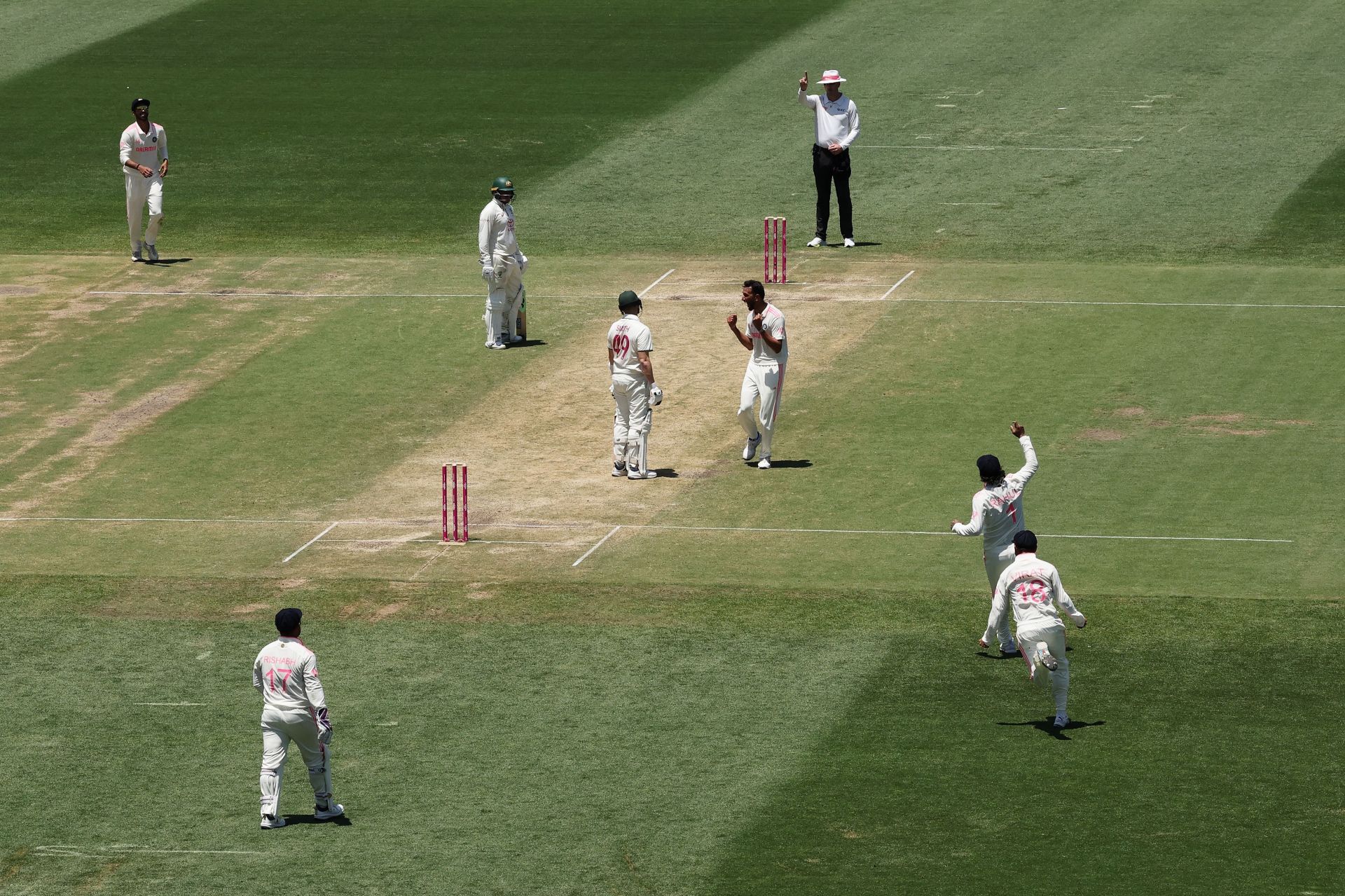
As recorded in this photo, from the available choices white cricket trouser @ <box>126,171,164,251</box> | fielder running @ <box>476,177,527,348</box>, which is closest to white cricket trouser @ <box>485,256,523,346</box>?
fielder running @ <box>476,177,527,348</box>

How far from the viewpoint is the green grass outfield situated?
17562mm

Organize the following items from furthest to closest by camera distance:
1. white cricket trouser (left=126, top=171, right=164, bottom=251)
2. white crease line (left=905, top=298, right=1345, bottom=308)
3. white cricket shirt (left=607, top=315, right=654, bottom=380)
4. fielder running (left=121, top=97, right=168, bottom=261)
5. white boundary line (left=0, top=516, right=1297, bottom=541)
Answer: white cricket trouser (left=126, top=171, right=164, bottom=251) < fielder running (left=121, top=97, right=168, bottom=261) < white crease line (left=905, top=298, right=1345, bottom=308) < white cricket shirt (left=607, top=315, right=654, bottom=380) < white boundary line (left=0, top=516, right=1297, bottom=541)

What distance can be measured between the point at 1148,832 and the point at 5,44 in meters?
39.6

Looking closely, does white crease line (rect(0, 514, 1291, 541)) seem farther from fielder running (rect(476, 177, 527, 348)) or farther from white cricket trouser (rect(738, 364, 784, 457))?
fielder running (rect(476, 177, 527, 348))

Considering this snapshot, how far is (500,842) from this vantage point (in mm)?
17000

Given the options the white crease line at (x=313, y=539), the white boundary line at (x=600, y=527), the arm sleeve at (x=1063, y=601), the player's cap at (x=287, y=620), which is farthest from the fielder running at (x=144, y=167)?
the arm sleeve at (x=1063, y=601)

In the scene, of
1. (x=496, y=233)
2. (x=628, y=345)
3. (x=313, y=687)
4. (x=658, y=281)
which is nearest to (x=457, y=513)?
(x=628, y=345)

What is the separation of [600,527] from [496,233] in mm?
6905

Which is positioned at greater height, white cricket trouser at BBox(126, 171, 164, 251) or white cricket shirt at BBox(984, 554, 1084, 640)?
white cricket trouser at BBox(126, 171, 164, 251)

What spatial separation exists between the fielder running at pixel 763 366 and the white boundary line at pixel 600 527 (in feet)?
7.36

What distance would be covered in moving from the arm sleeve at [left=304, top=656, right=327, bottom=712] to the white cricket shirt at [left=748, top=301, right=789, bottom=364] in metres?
10.5

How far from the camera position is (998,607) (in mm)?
20047

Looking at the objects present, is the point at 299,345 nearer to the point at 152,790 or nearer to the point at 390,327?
the point at 390,327

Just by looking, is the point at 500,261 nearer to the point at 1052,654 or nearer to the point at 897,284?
the point at 897,284
